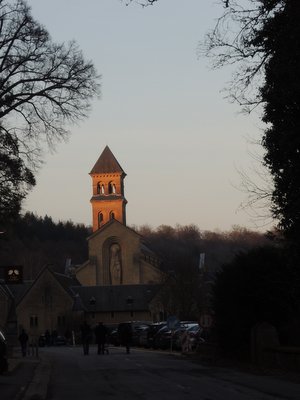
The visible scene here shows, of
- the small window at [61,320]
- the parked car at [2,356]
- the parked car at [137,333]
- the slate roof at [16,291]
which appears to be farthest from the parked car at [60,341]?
the parked car at [2,356]

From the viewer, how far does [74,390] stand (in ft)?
67.3

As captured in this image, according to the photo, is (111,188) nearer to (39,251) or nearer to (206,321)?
(39,251)

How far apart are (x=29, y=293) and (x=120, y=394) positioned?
9467cm

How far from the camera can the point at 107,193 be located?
14688cm

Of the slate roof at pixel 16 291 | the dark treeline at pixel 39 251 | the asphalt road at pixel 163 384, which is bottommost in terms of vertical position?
the asphalt road at pixel 163 384

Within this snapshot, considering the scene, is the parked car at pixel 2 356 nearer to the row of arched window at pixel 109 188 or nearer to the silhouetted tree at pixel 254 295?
the silhouetted tree at pixel 254 295

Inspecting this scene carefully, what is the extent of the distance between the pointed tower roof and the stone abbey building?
6085 millimetres

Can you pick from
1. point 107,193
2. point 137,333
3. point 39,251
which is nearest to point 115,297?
point 107,193

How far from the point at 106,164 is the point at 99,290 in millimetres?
37723

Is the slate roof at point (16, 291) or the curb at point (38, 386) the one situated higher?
the slate roof at point (16, 291)

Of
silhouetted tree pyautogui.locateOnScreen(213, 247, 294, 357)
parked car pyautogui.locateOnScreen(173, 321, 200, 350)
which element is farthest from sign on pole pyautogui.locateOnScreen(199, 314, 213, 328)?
parked car pyautogui.locateOnScreen(173, 321, 200, 350)

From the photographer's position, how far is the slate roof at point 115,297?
11319 cm

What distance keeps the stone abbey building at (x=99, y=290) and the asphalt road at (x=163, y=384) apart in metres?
71.0

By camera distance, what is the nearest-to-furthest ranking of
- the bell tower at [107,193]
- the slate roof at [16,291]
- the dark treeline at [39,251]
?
the slate roof at [16,291], the bell tower at [107,193], the dark treeline at [39,251]
